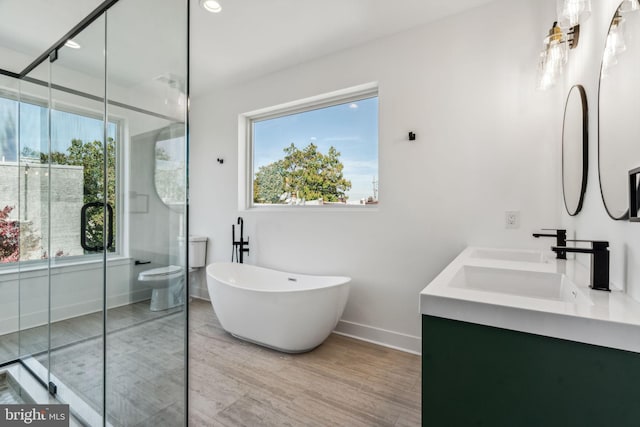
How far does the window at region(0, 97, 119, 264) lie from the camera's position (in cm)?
159

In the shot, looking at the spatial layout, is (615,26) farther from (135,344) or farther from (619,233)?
(135,344)

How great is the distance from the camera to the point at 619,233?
1059 mm

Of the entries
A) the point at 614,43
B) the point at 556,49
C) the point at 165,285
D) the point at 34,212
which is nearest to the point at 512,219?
the point at 556,49

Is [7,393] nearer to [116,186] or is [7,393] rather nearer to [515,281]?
[116,186]

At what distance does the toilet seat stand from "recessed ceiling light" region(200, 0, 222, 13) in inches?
76.3

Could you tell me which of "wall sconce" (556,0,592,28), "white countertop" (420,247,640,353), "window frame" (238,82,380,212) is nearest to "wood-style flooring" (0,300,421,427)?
"white countertop" (420,247,640,353)

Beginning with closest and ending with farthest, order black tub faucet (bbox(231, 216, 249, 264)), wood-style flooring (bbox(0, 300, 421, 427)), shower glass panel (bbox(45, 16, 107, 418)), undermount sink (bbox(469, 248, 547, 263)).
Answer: wood-style flooring (bbox(0, 300, 421, 427))
shower glass panel (bbox(45, 16, 107, 418))
undermount sink (bbox(469, 248, 547, 263))
black tub faucet (bbox(231, 216, 249, 264))

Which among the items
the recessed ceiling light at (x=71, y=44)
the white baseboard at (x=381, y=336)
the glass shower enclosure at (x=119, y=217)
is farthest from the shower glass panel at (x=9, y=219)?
the white baseboard at (x=381, y=336)

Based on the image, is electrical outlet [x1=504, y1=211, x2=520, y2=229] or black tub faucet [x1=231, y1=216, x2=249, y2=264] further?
black tub faucet [x1=231, y1=216, x2=249, y2=264]

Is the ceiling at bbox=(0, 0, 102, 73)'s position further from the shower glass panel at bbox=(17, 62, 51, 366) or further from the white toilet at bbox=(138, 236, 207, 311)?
the white toilet at bbox=(138, 236, 207, 311)

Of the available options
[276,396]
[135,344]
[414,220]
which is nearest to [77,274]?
[135,344]

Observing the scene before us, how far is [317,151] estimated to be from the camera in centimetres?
318

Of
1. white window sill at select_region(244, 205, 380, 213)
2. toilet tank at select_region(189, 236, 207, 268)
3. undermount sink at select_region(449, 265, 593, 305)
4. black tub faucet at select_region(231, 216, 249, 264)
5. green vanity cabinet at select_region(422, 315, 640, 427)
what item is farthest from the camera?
toilet tank at select_region(189, 236, 207, 268)

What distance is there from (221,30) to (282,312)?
238cm
